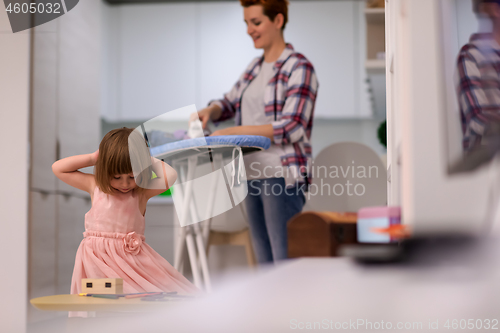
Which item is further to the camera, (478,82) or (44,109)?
(44,109)

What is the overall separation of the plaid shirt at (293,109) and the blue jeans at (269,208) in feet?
0.16

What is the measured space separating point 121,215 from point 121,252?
0.29 feet

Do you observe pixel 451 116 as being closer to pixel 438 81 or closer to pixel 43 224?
pixel 438 81

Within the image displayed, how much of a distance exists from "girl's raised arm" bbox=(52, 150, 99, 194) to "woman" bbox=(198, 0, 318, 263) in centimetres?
30

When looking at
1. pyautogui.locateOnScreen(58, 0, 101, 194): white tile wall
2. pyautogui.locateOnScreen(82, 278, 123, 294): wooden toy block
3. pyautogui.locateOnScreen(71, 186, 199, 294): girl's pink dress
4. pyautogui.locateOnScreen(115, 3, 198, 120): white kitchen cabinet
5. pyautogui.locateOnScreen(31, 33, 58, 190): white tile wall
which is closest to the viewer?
pyautogui.locateOnScreen(82, 278, 123, 294): wooden toy block

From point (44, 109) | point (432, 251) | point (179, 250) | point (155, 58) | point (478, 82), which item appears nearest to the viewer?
point (432, 251)

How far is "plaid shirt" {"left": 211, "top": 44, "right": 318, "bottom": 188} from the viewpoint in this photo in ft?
3.84

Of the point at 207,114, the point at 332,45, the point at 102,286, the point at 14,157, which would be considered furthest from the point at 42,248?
the point at 332,45

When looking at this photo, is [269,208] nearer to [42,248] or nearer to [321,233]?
[321,233]

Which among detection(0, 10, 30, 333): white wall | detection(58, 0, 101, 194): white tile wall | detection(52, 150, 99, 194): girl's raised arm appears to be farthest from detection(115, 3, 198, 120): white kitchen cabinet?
detection(52, 150, 99, 194): girl's raised arm

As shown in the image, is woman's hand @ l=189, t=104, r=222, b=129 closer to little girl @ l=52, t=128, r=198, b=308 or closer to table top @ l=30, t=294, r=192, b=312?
little girl @ l=52, t=128, r=198, b=308

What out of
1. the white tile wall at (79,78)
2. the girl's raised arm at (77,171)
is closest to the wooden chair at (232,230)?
the girl's raised arm at (77,171)

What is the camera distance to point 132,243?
44.5 inches

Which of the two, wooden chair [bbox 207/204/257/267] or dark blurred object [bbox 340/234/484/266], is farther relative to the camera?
wooden chair [bbox 207/204/257/267]
